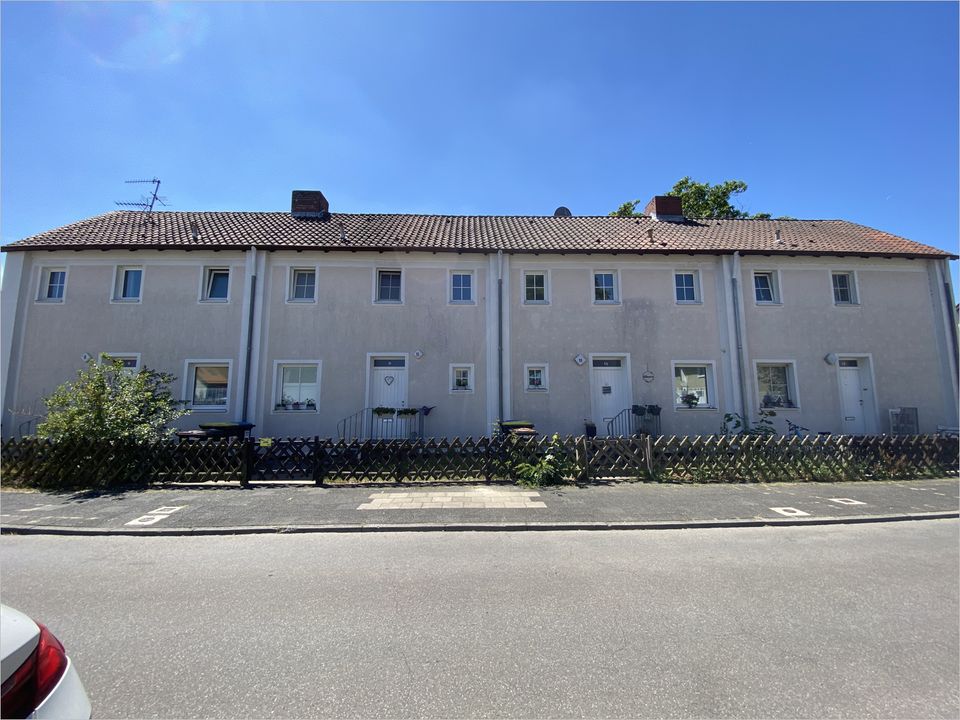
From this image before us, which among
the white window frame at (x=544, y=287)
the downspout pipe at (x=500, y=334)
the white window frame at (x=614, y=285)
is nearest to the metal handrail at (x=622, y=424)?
the downspout pipe at (x=500, y=334)

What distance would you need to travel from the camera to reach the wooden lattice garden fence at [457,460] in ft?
33.0

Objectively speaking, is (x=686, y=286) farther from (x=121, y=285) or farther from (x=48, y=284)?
(x=48, y=284)

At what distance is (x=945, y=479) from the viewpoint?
1098 cm

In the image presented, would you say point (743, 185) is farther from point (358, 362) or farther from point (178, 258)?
point (178, 258)

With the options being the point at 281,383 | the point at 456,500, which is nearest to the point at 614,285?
the point at 456,500

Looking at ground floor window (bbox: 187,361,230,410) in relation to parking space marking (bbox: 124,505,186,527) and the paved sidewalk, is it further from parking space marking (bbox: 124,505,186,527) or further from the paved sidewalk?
parking space marking (bbox: 124,505,186,527)

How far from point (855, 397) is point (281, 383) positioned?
66.6 feet

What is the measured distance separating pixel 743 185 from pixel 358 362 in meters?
26.5

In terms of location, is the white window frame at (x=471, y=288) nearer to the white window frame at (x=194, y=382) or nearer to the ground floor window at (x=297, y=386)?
the ground floor window at (x=297, y=386)

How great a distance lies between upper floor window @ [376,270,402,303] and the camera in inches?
643

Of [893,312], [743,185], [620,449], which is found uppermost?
[743,185]

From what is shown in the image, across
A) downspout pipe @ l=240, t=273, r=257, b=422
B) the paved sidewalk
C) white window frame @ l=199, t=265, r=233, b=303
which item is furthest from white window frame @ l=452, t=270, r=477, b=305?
the paved sidewalk

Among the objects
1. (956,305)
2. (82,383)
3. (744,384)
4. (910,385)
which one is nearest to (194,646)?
(82,383)

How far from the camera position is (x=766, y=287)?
16766 millimetres
